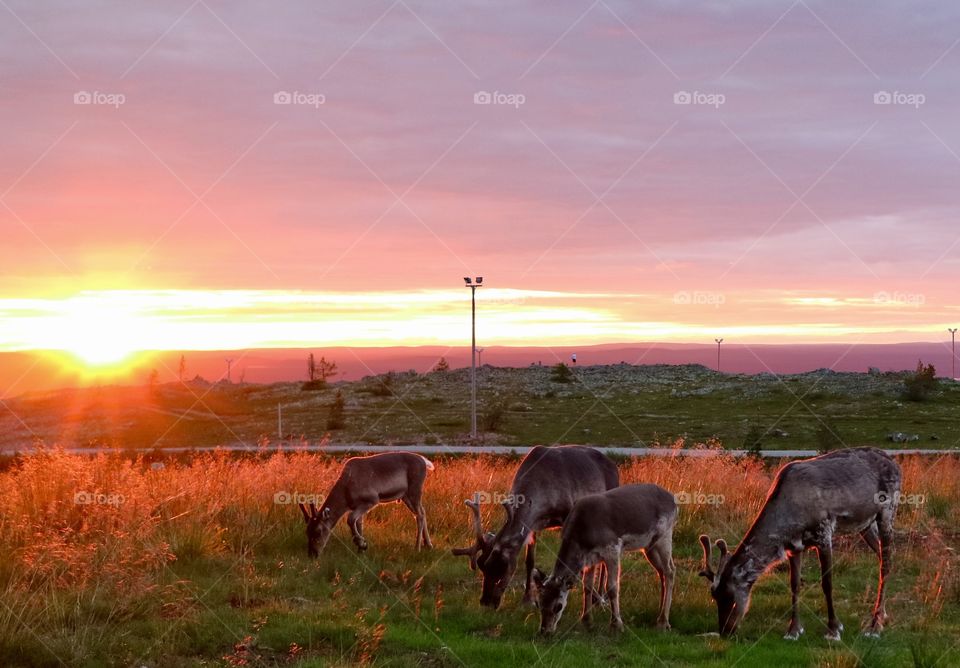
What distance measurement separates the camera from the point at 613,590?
41.5ft

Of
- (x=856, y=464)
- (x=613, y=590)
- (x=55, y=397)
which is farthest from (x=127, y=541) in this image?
(x=55, y=397)

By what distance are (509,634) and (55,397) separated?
364 feet

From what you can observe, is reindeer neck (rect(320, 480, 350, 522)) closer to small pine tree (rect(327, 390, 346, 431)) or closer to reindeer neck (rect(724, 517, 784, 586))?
reindeer neck (rect(724, 517, 784, 586))

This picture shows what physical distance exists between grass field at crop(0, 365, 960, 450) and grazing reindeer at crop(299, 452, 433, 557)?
3614 centimetres

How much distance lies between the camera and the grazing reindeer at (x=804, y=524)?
12539 millimetres

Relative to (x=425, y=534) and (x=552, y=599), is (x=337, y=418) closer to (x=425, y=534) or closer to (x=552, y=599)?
(x=425, y=534)

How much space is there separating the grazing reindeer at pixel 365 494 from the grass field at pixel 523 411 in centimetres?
3614

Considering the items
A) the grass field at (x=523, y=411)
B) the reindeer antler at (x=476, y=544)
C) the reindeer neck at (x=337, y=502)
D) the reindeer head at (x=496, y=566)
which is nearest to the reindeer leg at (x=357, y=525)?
the reindeer neck at (x=337, y=502)

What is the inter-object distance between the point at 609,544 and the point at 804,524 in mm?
2711

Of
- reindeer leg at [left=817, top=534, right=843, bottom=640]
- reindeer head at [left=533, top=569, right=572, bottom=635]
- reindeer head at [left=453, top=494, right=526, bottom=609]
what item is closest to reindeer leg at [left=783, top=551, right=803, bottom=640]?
reindeer leg at [left=817, top=534, right=843, bottom=640]

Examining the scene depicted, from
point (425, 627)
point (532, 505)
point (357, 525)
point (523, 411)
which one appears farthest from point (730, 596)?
point (523, 411)

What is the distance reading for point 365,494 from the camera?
18719 mm

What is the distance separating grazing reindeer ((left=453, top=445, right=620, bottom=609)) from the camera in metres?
13.6

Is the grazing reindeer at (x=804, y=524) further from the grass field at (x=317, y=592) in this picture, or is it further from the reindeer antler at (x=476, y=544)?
the reindeer antler at (x=476, y=544)
